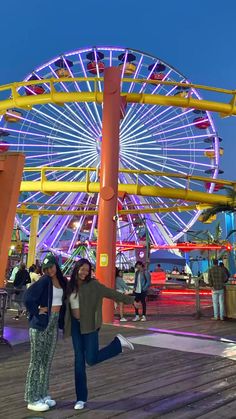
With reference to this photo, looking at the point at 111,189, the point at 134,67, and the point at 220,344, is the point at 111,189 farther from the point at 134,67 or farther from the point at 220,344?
the point at 134,67

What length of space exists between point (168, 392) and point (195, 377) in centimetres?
78

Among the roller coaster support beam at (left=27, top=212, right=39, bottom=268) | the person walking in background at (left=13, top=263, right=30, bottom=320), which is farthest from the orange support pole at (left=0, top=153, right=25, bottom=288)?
the roller coaster support beam at (left=27, top=212, right=39, bottom=268)

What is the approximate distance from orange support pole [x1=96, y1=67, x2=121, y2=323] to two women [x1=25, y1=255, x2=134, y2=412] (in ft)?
21.5

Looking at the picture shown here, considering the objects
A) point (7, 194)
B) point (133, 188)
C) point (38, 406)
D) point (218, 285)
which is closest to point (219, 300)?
point (218, 285)

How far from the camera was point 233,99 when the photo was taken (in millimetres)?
13586

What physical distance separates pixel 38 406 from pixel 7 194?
6.40 metres

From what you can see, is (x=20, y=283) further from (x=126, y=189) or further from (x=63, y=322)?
(x=126, y=189)

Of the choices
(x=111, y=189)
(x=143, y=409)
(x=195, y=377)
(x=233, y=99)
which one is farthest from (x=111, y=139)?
(x=143, y=409)

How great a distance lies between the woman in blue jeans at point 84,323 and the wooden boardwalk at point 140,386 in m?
0.34

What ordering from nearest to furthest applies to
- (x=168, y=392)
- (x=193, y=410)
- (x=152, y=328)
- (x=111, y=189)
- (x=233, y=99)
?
(x=193, y=410) → (x=168, y=392) → (x=152, y=328) → (x=111, y=189) → (x=233, y=99)

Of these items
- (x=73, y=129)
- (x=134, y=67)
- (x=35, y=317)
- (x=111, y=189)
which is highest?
(x=134, y=67)

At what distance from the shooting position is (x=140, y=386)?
5.07m

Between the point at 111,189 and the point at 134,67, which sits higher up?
the point at 134,67

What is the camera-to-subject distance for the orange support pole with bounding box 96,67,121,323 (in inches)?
442
